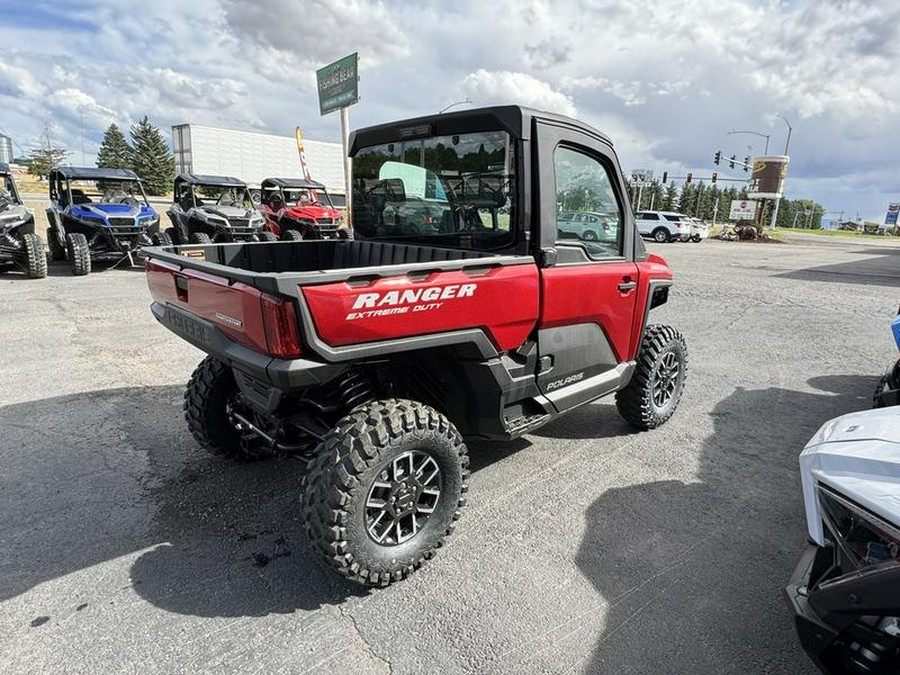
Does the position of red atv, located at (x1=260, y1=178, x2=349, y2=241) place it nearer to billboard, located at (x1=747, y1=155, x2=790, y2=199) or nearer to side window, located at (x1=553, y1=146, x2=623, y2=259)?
side window, located at (x1=553, y1=146, x2=623, y2=259)

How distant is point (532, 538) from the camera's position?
296 centimetres

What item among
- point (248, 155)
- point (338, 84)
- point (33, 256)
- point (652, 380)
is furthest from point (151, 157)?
point (652, 380)

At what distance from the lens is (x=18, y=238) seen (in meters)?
10.1

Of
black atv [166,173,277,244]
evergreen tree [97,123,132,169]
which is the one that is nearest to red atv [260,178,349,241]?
black atv [166,173,277,244]

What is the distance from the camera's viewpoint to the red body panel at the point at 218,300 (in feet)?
7.30

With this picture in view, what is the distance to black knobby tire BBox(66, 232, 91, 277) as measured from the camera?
10688 mm

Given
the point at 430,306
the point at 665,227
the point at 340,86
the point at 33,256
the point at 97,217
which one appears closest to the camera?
the point at 430,306

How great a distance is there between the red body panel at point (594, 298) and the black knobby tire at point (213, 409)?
2026mm

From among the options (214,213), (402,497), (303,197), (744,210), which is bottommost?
(402,497)

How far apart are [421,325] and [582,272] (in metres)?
1.22

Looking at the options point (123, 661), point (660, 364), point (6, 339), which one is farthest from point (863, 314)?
point (6, 339)

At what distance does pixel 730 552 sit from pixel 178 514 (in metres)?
3.00

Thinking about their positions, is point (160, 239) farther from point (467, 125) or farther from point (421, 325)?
point (421, 325)

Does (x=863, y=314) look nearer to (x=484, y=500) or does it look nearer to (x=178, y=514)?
(x=484, y=500)
